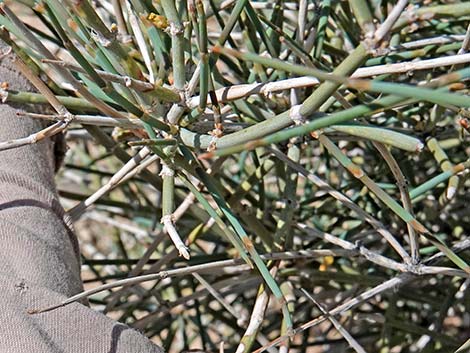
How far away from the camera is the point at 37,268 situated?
0.63m

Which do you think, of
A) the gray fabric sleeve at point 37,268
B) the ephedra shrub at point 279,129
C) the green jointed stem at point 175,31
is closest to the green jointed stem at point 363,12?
the ephedra shrub at point 279,129

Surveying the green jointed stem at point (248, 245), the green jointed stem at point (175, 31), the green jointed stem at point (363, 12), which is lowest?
the green jointed stem at point (248, 245)

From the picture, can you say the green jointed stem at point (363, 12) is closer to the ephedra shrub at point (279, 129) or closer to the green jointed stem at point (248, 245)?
the ephedra shrub at point (279, 129)

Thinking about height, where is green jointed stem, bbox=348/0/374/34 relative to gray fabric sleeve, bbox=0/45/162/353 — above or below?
above

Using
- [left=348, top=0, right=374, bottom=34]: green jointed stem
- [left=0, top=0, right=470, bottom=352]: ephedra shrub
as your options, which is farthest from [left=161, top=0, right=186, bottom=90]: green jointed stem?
[left=348, top=0, right=374, bottom=34]: green jointed stem

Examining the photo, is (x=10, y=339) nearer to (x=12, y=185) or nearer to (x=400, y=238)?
(x=12, y=185)

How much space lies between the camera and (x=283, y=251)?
79 cm

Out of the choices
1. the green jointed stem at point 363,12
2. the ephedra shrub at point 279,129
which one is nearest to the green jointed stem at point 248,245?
the ephedra shrub at point 279,129

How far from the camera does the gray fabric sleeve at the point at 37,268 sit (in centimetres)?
58

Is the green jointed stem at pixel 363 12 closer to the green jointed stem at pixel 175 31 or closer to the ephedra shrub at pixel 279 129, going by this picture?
the ephedra shrub at pixel 279 129

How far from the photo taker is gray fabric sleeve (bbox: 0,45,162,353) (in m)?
0.58

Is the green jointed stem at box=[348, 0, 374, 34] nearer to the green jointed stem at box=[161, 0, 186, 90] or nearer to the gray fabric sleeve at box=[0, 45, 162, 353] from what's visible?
the green jointed stem at box=[161, 0, 186, 90]

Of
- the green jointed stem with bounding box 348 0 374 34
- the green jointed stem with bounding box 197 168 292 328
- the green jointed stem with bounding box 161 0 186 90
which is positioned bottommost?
the green jointed stem with bounding box 197 168 292 328

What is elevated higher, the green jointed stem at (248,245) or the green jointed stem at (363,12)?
the green jointed stem at (363,12)
